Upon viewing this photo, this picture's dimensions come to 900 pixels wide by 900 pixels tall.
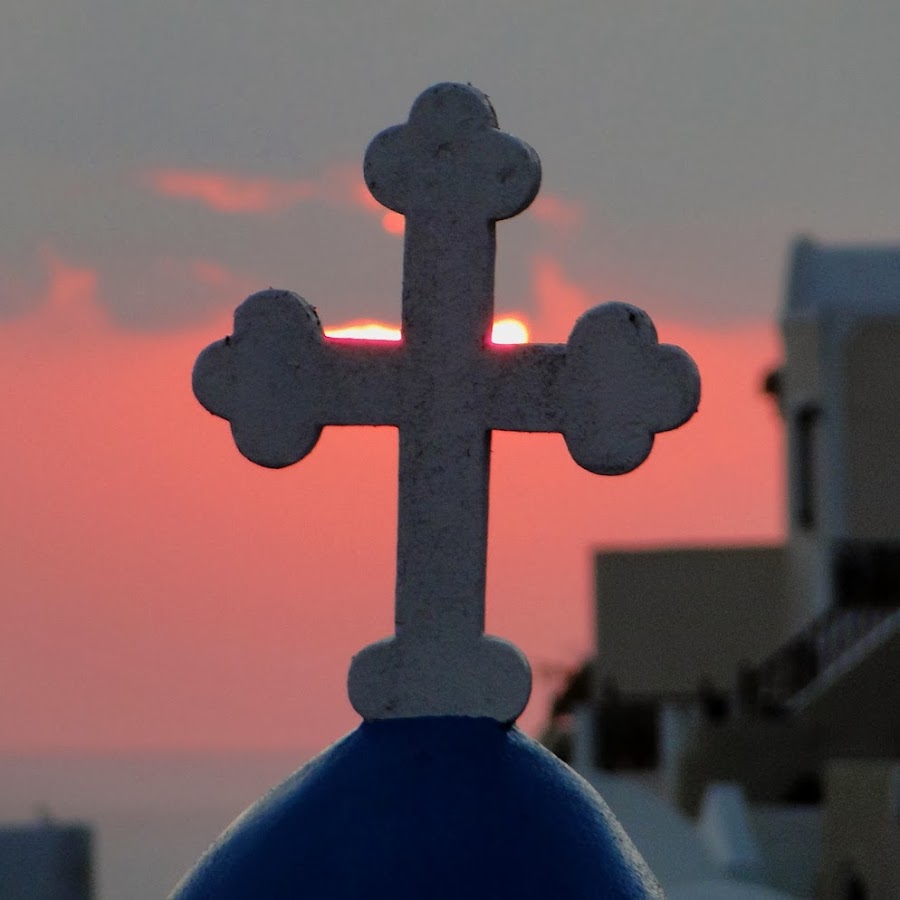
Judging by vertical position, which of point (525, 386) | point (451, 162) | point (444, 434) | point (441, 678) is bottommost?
point (441, 678)

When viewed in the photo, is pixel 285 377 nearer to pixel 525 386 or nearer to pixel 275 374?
pixel 275 374

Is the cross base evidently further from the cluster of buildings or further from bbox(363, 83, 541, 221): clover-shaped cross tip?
the cluster of buildings

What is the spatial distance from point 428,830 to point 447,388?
0.95 meters

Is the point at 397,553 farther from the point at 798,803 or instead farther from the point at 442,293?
the point at 798,803

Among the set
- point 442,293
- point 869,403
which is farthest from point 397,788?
point 869,403

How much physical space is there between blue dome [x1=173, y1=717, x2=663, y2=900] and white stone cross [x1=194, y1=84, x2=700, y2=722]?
0.33 feet

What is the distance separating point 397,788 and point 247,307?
1104 mm

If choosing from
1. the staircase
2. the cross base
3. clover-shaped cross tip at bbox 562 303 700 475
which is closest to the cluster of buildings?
the staircase

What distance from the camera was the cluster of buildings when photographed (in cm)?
1755

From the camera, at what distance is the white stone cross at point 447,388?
518cm

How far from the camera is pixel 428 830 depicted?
16.3ft

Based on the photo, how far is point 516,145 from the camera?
5.23 m

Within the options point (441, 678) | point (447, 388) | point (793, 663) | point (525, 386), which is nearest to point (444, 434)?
point (447, 388)

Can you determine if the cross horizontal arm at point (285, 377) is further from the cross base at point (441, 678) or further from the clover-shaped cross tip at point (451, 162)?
the cross base at point (441, 678)
